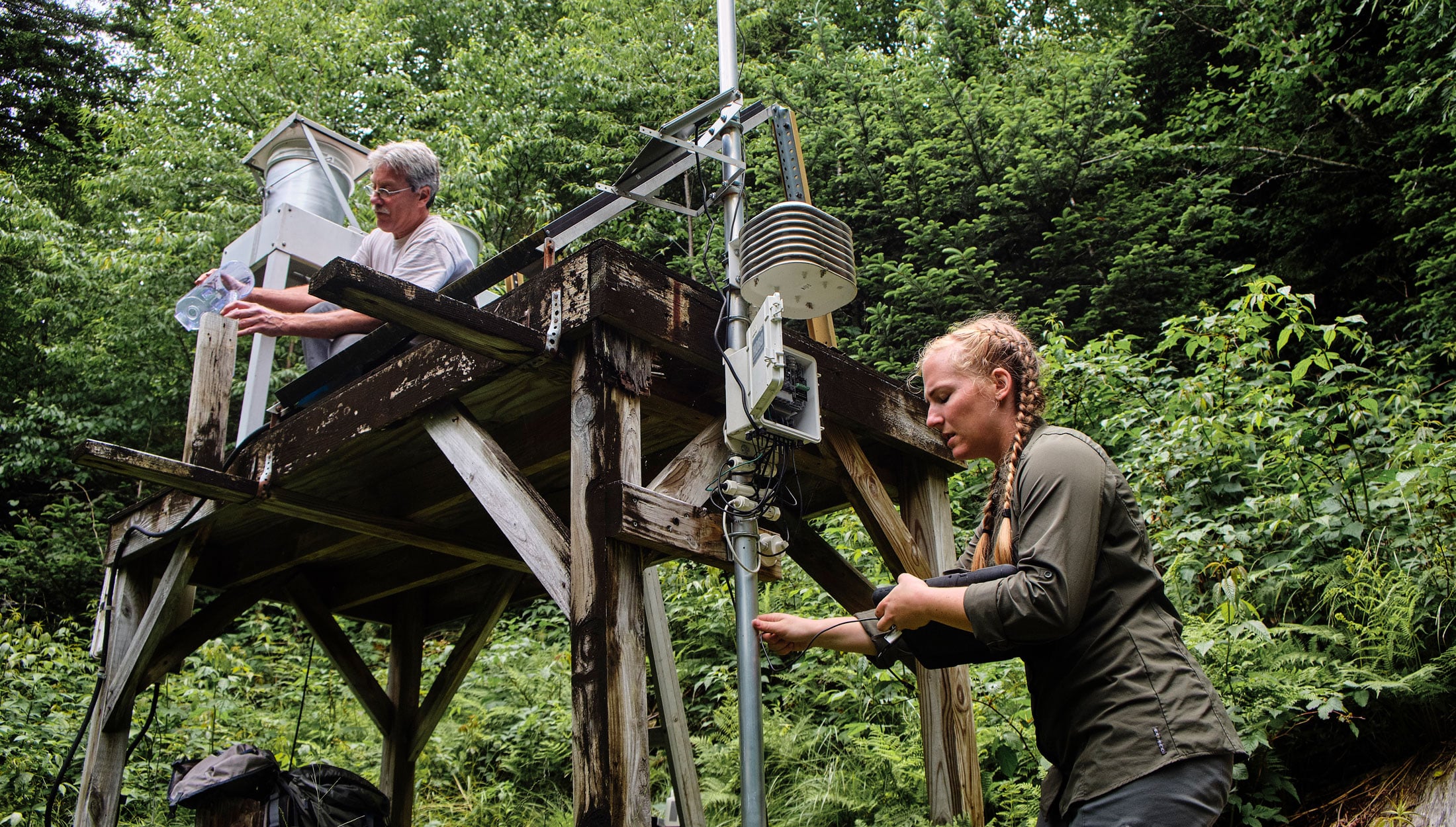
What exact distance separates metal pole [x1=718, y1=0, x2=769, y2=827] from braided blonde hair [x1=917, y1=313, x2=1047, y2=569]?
681 millimetres

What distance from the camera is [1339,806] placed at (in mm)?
4176

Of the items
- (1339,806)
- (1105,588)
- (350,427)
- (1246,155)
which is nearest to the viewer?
(1105,588)

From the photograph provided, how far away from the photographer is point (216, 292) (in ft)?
14.0

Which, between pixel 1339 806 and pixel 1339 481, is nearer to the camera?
pixel 1339 806

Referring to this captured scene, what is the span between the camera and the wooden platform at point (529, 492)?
2514 millimetres

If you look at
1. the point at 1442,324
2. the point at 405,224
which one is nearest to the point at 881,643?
the point at 405,224

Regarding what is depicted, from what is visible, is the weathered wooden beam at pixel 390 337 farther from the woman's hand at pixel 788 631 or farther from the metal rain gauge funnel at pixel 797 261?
the woman's hand at pixel 788 631

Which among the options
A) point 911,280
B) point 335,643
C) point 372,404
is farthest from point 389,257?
point 911,280

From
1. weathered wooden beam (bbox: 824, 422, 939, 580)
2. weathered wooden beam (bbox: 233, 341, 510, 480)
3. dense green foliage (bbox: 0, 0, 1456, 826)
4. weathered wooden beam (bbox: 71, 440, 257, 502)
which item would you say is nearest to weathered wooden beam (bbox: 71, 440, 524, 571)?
weathered wooden beam (bbox: 71, 440, 257, 502)

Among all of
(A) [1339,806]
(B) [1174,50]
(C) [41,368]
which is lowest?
(A) [1339,806]

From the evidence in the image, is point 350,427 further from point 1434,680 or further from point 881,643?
point 1434,680

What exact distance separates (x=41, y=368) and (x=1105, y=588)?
15149 millimetres

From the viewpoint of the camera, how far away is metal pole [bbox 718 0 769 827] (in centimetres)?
248

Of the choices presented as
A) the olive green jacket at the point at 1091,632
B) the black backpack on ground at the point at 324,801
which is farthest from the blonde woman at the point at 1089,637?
the black backpack on ground at the point at 324,801
